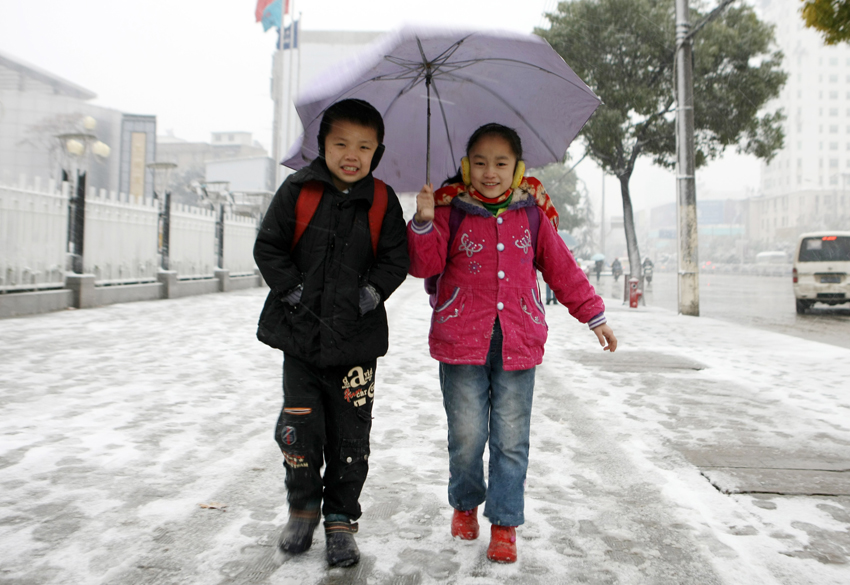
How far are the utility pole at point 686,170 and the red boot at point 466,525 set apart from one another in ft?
36.6

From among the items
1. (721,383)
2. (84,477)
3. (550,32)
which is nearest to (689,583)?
(84,477)

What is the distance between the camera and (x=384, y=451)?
142 inches

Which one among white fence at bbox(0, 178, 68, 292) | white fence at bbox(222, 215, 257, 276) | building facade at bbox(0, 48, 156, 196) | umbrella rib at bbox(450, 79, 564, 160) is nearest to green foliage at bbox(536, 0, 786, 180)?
white fence at bbox(222, 215, 257, 276)

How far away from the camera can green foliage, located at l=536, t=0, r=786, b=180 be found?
16.1m

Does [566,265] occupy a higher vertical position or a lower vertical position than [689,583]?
higher

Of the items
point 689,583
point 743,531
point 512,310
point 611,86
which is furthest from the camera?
point 611,86

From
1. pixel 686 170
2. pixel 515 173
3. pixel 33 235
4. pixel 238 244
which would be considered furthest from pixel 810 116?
pixel 515 173

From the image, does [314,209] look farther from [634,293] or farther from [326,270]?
[634,293]

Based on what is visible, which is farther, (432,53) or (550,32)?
(550,32)

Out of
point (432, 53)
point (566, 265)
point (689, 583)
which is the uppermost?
point (432, 53)

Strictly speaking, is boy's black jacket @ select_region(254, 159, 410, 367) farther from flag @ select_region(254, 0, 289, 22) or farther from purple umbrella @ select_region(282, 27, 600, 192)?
flag @ select_region(254, 0, 289, 22)

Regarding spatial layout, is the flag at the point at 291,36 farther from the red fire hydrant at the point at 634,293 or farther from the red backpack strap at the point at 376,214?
the red backpack strap at the point at 376,214

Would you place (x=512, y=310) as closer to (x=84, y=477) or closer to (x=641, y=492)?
(x=641, y=492)

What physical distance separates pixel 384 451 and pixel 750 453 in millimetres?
2126
